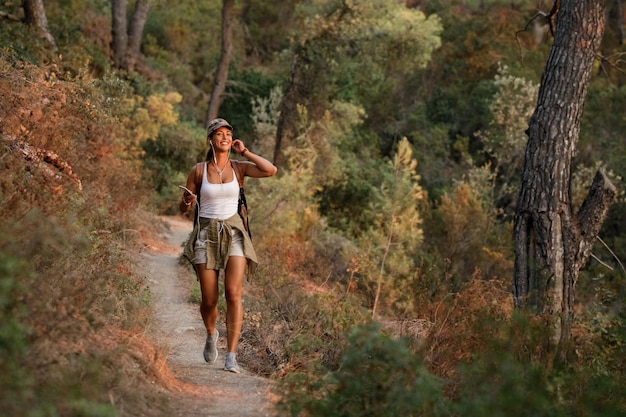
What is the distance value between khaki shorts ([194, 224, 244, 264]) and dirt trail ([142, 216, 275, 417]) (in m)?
0.78

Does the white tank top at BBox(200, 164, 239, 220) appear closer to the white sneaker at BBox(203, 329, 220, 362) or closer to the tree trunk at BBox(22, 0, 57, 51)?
the white sneaker at BBox(203, 329, 220, 362)

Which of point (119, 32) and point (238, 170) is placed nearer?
point (238, 170)

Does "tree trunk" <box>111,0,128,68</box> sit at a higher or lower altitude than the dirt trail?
higher

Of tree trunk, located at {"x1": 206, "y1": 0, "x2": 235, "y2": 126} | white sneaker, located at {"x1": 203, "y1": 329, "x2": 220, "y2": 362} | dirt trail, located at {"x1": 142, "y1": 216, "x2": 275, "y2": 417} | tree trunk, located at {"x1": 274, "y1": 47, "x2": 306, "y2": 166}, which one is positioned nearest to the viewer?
dirt trail, located at {"x1": 142, "y1": 216, "x2": 275, "y2": 417}

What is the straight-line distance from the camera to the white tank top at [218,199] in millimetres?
7414

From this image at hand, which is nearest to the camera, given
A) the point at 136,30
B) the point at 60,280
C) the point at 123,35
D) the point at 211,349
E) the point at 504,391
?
the point at 504,391

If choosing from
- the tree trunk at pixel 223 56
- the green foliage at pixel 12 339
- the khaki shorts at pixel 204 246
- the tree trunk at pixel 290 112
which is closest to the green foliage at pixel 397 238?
the tree trunk at pixel 290 112

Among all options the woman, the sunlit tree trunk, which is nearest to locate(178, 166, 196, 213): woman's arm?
the woman

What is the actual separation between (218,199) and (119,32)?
20.3 meters

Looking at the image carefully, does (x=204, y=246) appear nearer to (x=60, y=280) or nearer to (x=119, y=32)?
(x=60, y=280)

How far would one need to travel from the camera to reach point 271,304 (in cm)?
976

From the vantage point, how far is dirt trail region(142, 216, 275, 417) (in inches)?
251

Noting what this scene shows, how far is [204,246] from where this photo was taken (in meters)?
7.39

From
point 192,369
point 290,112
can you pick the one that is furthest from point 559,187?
point 290,112
